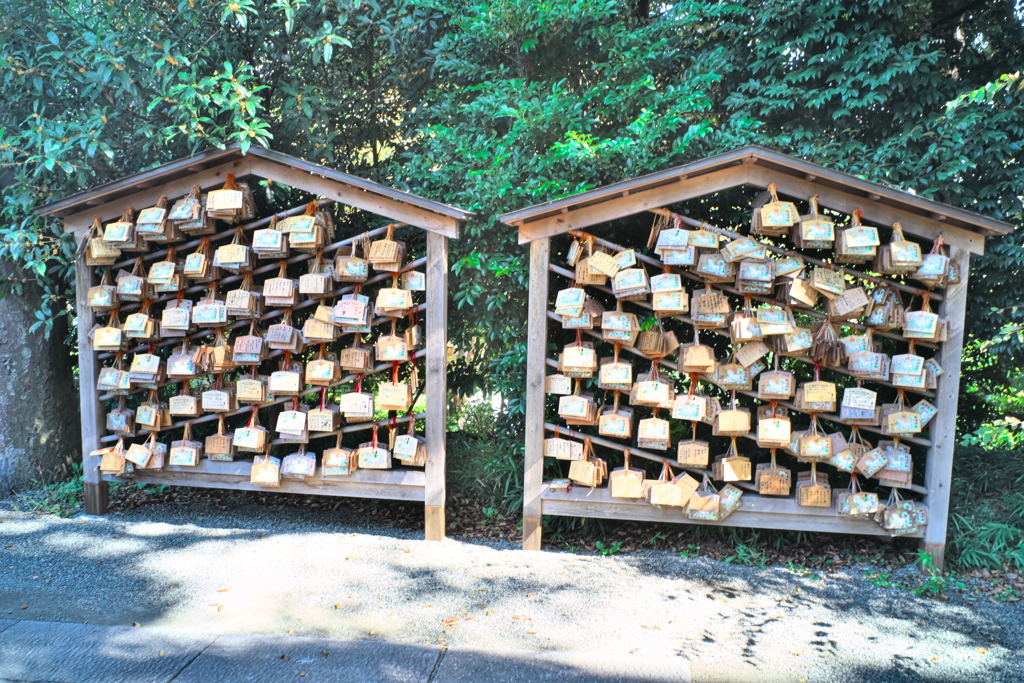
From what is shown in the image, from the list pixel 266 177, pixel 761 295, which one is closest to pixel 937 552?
pixel 761 295

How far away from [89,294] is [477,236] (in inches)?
115

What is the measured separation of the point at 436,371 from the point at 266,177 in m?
1.80

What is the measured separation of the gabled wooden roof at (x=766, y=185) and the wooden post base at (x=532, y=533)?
196 centimetres

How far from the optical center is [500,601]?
3883mm

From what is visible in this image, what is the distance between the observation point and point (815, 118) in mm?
6145

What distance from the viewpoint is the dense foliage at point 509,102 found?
5.10 meters

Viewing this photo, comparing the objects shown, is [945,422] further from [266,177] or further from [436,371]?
[266,177]

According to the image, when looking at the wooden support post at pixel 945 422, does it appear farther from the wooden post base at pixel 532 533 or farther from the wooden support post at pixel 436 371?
the wooden support post at pixel 436 371

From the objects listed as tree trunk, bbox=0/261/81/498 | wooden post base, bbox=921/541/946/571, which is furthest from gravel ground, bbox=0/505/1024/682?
tree trunk, bbox=0/261/81/498

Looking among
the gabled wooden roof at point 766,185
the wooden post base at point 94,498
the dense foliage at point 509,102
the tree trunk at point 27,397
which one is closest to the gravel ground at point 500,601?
the wooden post base at point 94,498

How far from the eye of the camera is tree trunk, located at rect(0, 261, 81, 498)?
557 cm

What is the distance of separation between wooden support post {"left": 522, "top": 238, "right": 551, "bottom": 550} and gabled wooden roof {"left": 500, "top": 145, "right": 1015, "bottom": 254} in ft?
0.80

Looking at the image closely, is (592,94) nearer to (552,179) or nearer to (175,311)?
(552,179)

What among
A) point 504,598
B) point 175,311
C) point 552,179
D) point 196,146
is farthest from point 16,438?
point 552,179
